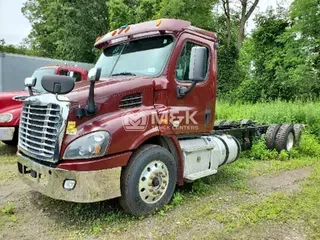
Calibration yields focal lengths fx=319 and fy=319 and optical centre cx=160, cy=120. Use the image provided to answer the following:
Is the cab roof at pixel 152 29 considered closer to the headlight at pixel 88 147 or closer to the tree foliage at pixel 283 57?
the headlight at pixel 88 147

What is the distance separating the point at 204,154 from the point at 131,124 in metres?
1.56

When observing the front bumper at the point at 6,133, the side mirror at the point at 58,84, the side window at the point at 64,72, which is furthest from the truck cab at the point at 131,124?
the side window at the point at 64,72

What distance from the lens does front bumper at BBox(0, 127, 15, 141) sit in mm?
6848

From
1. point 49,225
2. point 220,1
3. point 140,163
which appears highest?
point 220,1

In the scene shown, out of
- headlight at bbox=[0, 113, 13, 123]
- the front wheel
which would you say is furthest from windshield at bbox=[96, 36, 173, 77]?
headlight at bbox=[0, 113, 13, 123]

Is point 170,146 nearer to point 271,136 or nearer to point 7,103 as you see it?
point 271,136

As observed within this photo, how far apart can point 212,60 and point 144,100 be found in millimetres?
1528

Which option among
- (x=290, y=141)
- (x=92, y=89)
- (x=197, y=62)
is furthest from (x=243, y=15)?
(x=92, y=89)

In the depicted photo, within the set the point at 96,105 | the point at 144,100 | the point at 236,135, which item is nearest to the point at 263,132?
the point at 236,135

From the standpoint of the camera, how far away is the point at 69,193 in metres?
3.42

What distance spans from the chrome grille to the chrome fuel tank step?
5.73ft

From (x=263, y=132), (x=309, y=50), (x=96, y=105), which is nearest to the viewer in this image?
(x=96, y=105)

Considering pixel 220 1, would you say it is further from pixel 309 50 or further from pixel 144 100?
pixel 144 100

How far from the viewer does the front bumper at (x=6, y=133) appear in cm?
685
